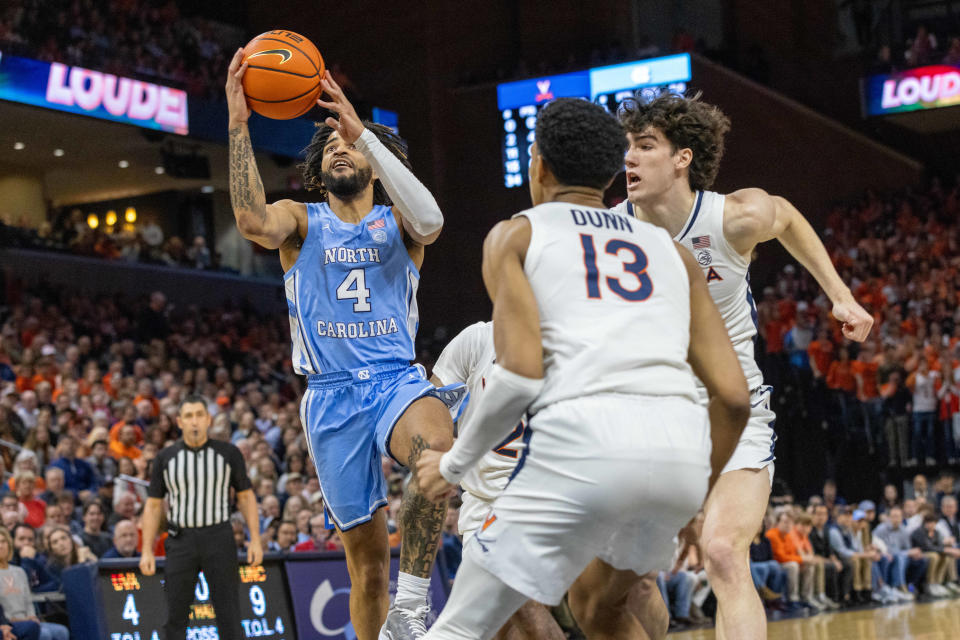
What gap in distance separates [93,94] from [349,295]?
14363 mm

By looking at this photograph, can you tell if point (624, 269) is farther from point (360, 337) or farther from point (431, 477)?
point (360, 337)

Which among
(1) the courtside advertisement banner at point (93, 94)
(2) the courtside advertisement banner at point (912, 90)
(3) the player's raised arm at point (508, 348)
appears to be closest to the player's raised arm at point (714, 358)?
(3) the player's raised arm at point (508, 348)

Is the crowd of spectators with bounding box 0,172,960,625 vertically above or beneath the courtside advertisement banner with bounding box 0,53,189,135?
beneath

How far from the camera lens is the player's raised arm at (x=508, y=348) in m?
3.33

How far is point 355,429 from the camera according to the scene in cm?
512

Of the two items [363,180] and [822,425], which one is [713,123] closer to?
[363,180]

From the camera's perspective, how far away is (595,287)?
3.39 m

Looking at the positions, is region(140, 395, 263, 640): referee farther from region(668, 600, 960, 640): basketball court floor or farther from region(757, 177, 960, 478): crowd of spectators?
region(757, 177, 960, 478): crowd of spectators

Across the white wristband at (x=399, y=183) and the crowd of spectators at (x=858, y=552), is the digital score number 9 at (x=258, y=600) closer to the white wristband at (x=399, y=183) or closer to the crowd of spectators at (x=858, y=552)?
the white wristband at (x=399, y=183)

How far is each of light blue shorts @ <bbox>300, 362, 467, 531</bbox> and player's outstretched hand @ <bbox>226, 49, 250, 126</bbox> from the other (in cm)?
116

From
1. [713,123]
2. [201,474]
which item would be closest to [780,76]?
[201,474]

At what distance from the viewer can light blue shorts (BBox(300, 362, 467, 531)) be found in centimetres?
510

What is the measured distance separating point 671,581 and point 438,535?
27.4ft

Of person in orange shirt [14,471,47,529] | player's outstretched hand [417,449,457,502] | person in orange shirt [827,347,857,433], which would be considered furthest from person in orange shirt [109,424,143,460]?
person in orange shirt [827,347,857,433]
